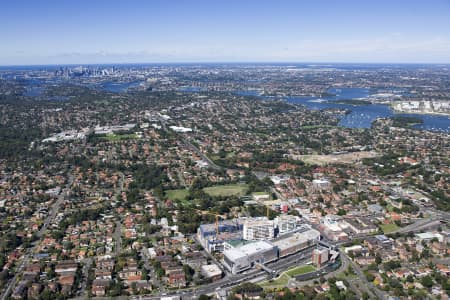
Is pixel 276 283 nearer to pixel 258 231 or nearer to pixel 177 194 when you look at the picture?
pixel 258 231

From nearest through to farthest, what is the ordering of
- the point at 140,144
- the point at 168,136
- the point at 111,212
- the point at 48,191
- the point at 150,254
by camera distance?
the point at 150,254 → the point at 111,212 → the point at 48,191 → the point at 140,144 → the point at 168,136

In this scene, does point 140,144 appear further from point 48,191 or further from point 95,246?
point 95,246

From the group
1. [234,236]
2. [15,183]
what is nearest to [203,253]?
[234,236]

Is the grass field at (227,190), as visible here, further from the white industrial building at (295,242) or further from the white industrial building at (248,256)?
the white industrial building at (248,256)

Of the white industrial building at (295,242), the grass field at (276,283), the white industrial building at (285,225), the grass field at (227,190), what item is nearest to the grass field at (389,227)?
the white industrial building at (295,242)

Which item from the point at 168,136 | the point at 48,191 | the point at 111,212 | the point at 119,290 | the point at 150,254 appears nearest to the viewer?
the point at 119,290

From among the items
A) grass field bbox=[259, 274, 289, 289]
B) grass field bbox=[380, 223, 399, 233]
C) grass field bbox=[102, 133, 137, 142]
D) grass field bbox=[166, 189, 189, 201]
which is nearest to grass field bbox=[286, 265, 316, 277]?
grass field bbox=[259, 274, 289, 289]
